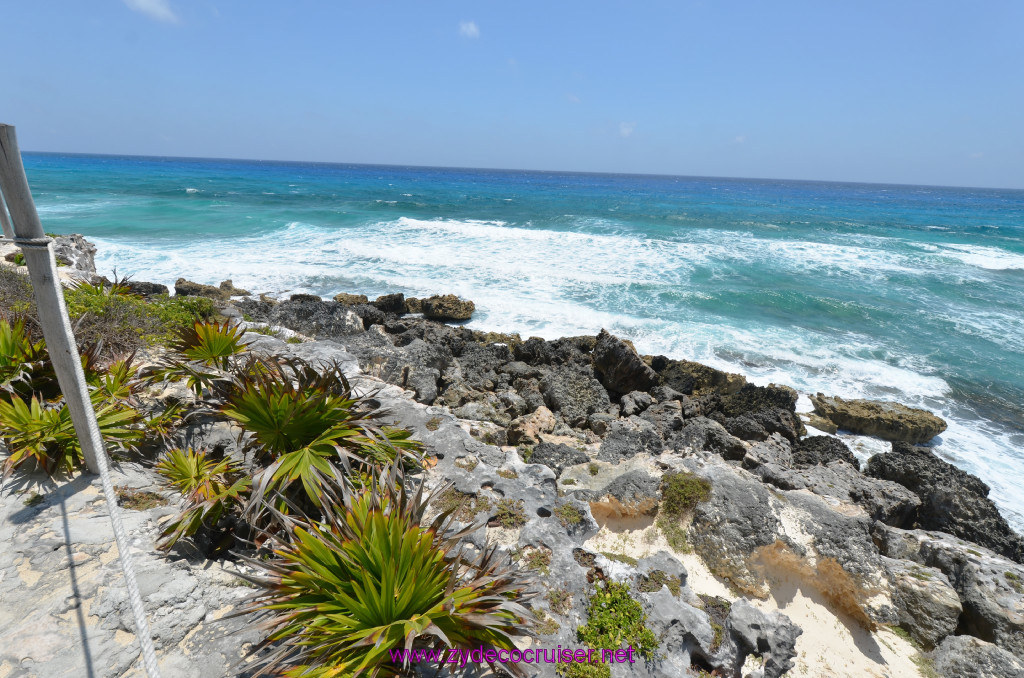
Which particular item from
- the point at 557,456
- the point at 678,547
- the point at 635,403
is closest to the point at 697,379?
the point at 635,403

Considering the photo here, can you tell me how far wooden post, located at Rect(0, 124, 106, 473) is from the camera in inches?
119

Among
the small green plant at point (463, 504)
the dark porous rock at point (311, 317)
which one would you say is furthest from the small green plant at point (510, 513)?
the dark porous rock at point (311, 317)

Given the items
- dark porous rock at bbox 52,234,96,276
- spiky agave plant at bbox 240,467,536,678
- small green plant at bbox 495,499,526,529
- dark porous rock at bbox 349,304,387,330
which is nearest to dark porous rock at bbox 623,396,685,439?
small green plant at bbox 495,499,526,529

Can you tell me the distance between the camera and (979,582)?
193 inches

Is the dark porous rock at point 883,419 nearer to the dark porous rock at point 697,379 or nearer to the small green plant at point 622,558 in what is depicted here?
the dark porous rock at point 697,379

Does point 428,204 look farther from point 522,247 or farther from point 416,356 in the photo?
point 416,356

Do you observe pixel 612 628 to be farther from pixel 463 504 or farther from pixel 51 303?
pixel 51 303

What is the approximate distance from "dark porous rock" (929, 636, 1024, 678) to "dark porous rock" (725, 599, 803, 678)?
1.70m

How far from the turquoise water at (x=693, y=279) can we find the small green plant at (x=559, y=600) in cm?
896

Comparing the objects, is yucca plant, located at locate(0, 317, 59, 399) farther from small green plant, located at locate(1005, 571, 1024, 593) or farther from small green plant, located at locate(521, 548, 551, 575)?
small green plant, located at locate(1005, 571, 1024, 593)

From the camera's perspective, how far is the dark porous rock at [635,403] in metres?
9.90

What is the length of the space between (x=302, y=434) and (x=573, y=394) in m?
6.62

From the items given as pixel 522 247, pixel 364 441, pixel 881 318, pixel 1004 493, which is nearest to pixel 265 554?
pixel 364 441

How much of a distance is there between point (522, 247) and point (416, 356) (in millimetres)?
18759
